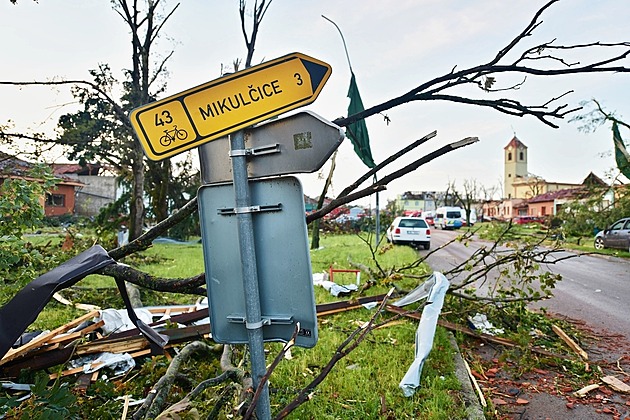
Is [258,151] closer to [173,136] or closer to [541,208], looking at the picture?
[173,136]

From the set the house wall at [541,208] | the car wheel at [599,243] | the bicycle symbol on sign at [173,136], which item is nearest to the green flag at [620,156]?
the car wheel at [599,243]

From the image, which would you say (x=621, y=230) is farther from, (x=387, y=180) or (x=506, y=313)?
(x=387, y=180)

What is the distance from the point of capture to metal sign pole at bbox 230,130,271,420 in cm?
155

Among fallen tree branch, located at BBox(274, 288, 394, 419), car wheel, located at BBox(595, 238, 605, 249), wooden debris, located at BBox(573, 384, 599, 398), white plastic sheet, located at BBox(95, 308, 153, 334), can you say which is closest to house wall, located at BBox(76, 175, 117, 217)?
car wheel, located at BBox(595, 238, 605, 249)

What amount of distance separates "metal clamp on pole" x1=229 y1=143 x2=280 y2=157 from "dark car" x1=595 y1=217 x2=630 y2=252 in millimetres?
20884

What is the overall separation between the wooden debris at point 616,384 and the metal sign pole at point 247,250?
13.8ft

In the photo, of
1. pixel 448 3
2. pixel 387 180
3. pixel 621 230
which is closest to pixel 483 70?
pixel 387 180

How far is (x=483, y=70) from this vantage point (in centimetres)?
247

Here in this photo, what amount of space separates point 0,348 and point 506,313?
5687 millimetres

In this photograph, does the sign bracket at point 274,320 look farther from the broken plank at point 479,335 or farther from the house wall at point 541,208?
the house wall at point 541,208

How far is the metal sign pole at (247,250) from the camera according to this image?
1.55 metres

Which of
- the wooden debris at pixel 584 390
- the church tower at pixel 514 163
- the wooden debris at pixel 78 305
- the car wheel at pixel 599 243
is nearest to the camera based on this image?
the wooden debris at pixel 584 390

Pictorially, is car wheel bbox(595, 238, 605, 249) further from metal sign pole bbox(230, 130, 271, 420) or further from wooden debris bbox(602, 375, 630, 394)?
metal sign pole bbox(230, 130, 271, 420)

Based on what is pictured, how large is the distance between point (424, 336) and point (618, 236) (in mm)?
18742
